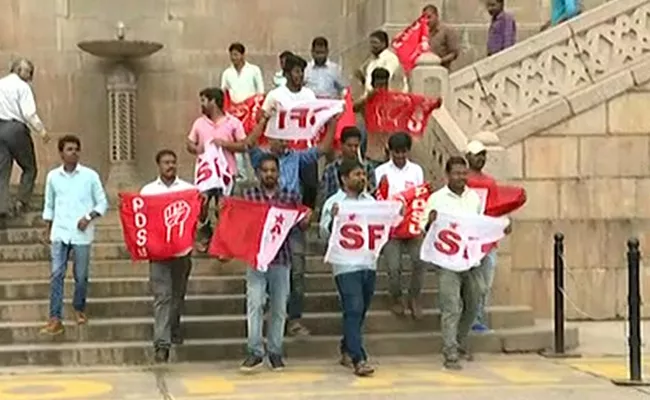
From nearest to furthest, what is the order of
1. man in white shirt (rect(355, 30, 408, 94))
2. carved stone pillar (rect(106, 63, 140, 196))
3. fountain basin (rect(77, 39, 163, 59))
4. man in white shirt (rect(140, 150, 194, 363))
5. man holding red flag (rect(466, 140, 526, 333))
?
man in white shirt (rect(140, 150, 194, 363)), man holding red flag (rect(466, 140, 526, 333)), man in white shirt (rect(355, 30, 408, 94)), fountain basin (rect(77, 39, 163, 59)), carved stone pillar (rect(106, 63, 140, 196))

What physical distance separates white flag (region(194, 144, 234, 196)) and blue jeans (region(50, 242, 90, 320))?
1.75 meters

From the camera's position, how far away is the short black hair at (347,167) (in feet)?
35.2

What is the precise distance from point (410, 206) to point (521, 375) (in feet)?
6.74

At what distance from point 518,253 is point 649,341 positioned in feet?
6.58

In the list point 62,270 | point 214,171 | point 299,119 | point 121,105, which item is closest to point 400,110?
point 299,119

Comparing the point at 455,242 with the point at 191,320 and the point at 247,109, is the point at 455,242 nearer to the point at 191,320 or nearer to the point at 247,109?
the point at 191,320

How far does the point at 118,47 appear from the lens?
60.2ft

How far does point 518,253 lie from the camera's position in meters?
14.2

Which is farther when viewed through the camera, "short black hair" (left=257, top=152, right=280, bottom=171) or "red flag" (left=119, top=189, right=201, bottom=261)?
"red flag" (left=119, top=189, right=201, bottom=261)

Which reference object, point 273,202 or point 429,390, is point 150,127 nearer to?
point 273,202

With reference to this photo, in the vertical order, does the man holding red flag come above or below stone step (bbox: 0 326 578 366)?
above

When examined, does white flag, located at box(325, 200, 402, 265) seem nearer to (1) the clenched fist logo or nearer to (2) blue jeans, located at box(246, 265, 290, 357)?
(2) blue jeans, located at box(246, 265, 290, 357)

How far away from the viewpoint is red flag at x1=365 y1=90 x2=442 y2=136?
13555mm

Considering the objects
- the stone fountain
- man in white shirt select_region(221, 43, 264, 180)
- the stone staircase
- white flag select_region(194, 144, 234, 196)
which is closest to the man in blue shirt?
the stone staircase
